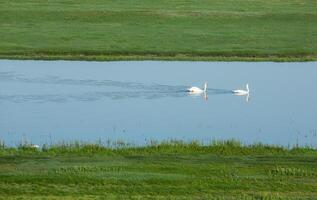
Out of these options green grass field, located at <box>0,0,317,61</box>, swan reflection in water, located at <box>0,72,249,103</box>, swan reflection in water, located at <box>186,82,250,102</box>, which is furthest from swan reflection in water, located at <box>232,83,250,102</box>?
green grass field, located at <box>0,0,317,61</box>

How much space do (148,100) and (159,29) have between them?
78.7 feet

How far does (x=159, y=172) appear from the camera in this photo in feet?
70.3

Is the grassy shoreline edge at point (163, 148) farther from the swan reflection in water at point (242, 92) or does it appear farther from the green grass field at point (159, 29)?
the green grass field at point (159, 29)

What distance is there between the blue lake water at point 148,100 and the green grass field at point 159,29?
3.39 meters

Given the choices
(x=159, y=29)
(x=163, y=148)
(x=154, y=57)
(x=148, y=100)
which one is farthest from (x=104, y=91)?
(x=159, y=29)

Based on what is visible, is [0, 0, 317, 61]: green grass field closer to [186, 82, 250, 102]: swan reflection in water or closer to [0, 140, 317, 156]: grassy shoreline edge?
[186, 82, 250, 102]: swan reflection in water

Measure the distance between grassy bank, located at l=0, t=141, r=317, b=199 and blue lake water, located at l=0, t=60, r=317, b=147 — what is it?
2.34 m

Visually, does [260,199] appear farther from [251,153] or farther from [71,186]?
[251,153]

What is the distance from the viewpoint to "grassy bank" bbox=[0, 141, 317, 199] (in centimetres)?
1973

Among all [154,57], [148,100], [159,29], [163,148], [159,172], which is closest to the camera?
[159,172]

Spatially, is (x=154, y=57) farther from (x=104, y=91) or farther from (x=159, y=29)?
(x=104, y=91)

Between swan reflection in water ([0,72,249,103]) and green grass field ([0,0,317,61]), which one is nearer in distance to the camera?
swan reflection in water ([0,72,249,103])

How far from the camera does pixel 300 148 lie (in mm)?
25562

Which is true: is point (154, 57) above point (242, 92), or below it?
above
